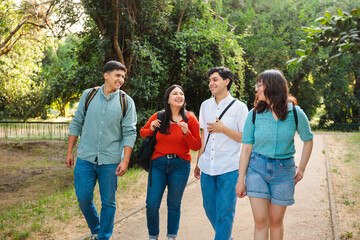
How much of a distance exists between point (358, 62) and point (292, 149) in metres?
28.1

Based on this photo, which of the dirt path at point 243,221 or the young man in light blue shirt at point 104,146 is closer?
the young man in light blue shirt at point 104,146

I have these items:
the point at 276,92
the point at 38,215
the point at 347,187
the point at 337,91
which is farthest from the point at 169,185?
the point at 337,91

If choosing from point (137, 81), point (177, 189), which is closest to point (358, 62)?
point (137, 81)

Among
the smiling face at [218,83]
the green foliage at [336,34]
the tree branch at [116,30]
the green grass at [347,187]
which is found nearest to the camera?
the green foliage at [336,34]

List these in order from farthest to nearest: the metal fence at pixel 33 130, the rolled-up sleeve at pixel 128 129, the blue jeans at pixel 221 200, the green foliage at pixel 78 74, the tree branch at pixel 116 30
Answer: the metal fence at pixel 33 130 → the green foliage at pixel 78 74 → the tree branch at pixel 116 30 → the rolled-up sleeve at pixel 128 129 → the blue jeans at pixel 221 200

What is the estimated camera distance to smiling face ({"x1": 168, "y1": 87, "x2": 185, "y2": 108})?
465cm

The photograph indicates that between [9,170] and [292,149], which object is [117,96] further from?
[9,170]

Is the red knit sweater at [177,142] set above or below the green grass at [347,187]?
above

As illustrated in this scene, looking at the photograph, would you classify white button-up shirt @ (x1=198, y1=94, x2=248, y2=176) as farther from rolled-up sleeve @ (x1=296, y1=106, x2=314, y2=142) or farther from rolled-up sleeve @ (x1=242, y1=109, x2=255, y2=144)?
rolled-up sleeve @ (x1=296, y1=106, x2=314, y2=142)

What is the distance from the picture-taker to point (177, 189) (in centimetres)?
462

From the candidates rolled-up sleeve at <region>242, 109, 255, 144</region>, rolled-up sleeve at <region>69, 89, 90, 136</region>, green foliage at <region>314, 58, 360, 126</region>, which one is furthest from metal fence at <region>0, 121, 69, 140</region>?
rolled-up sleeve at <region>242, 109, 255, 144</region>

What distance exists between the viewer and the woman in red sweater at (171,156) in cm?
458

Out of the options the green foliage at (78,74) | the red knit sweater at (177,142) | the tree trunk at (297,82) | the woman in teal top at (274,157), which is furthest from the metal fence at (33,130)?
the woman in teal top at (274,157)

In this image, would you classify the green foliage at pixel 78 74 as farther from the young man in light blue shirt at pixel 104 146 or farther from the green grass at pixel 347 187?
the green grass at pixel 347 187
